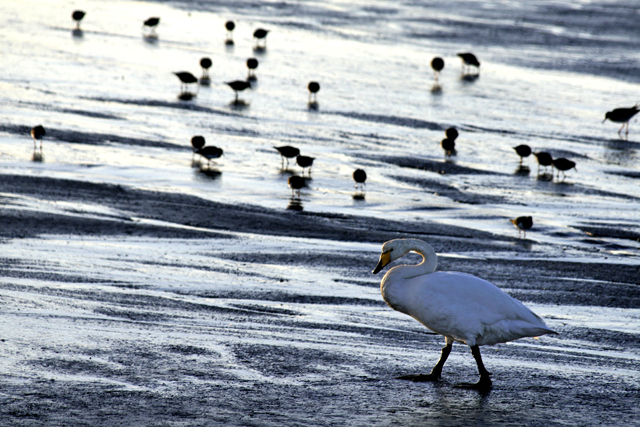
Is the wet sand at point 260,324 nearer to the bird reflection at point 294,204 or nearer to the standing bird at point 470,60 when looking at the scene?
the bird reflection at point 294,204

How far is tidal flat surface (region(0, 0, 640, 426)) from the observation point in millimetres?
6270

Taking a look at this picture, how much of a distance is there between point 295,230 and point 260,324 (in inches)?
155

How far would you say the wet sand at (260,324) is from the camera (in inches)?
234

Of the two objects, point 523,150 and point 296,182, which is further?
point 523,150

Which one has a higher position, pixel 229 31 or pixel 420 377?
pixel 229 31

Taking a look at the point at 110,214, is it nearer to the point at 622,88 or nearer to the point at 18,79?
the point at 18,79

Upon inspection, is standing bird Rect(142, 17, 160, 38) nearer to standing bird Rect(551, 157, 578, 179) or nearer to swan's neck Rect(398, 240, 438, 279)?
standing bird Rect(551, 157, 578, 179)

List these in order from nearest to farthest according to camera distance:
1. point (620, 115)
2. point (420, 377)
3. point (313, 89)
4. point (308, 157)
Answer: point (420, 377), point (308, 157), point (620, 115), point (313, 89)

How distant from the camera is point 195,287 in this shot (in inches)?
353

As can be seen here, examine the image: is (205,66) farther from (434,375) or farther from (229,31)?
(434,375)

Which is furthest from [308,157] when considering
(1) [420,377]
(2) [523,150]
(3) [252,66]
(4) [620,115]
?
(3) [252,66]

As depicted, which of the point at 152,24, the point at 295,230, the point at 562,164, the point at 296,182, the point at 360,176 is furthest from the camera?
the point at 152,24

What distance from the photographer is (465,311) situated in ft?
21.5

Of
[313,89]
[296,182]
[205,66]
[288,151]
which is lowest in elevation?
[296,182]
